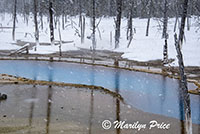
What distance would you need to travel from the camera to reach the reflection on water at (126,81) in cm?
1205

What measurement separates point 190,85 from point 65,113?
9423mm

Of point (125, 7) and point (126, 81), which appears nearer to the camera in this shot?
point (126, 81)

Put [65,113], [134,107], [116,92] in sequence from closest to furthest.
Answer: [65,113] < [134,107] < [116,92]

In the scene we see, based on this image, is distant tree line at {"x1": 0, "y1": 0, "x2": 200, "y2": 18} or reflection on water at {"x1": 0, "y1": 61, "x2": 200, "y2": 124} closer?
reflection on water at {"x1": 0, "y1": 61, "x2": 200, "y2": 124}

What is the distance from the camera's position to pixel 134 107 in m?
11.6

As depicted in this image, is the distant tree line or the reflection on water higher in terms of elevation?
the distant tree line

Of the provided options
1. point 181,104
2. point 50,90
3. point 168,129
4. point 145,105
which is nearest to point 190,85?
point 181,104

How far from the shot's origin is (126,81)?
647 inches

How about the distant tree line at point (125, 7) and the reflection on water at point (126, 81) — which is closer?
the reflection on water at point (126, 81)

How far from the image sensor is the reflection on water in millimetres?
12051

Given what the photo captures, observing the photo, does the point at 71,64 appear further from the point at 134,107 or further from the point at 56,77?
the point at 134,107

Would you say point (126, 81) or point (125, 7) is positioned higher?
point (125, 7)

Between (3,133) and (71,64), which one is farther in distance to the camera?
(71,64)

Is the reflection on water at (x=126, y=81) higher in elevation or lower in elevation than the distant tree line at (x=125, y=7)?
lower
